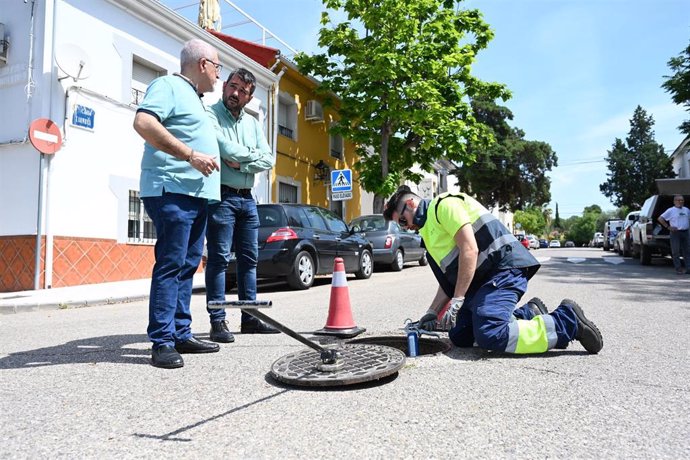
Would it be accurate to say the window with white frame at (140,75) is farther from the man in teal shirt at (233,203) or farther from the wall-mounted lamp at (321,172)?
the wall-mounted lamp at (321,172)

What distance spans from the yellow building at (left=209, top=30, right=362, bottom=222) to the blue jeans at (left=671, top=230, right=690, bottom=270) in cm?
1180

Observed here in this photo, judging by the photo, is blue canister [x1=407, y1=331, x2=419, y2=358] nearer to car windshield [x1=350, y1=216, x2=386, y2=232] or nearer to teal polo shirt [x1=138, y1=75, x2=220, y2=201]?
teal polo shirt [x1=138, y1=75, x2=220, y2=201]

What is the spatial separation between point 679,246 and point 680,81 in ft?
23.1

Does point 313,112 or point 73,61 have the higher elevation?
point 313,112

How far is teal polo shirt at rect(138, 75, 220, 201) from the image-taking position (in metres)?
3.31

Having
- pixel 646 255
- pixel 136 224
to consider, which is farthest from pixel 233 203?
pixel 646 255

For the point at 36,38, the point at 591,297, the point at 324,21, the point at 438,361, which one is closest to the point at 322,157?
the point at 324,21

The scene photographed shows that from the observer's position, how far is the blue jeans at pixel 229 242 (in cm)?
409

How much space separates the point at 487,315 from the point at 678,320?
9.88ft

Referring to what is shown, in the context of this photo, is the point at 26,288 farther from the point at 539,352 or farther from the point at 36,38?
the point at 539,352

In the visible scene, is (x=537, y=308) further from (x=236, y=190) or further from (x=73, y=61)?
(x=73, y=61)

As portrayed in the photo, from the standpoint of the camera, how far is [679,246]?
11.5m

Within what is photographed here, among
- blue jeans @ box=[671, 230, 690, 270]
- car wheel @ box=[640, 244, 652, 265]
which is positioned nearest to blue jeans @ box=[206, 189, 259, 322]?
blue jeans @ box=[671, 230, 690, 270]

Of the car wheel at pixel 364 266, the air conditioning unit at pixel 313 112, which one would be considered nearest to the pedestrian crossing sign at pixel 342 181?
the car wheel at pixel 364 266
